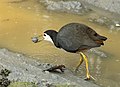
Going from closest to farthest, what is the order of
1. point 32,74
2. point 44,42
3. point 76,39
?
point 32,74, point 76,39, point 44,42

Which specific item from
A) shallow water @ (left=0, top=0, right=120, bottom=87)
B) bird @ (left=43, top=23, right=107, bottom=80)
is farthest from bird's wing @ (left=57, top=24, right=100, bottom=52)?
shallow water @ (left=0, top=0, right=120, bottom=87)

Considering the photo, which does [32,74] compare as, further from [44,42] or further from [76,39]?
[44,42]

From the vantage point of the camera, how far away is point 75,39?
6598mm

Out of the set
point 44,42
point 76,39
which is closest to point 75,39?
point 76,39

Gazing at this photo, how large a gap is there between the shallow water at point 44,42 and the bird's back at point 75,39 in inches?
25.1

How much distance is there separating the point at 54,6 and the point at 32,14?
0.79 m

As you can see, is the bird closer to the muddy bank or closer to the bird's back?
the bird's back

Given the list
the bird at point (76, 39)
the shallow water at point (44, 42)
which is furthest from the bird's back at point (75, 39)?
the shallow water at point (44, 42)

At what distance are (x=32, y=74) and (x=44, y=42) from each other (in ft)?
7.11

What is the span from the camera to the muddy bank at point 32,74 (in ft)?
19.2

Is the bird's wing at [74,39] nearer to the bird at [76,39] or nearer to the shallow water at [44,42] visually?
the bird at [76,39]

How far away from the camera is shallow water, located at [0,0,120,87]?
23.9 ft

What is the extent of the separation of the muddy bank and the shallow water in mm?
433

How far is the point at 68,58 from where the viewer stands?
25.1 feet
